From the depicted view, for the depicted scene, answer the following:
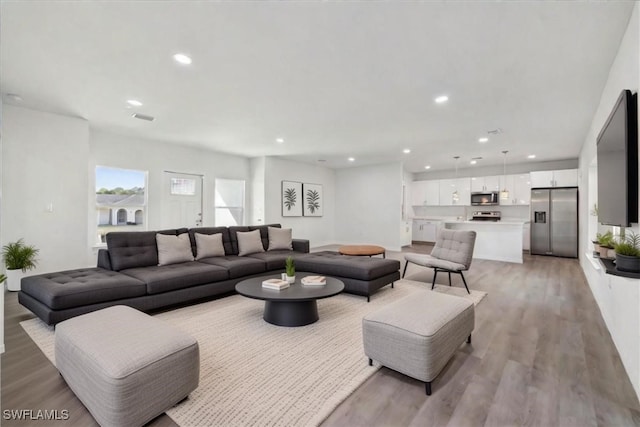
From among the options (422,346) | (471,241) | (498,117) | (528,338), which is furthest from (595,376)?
(498,117)

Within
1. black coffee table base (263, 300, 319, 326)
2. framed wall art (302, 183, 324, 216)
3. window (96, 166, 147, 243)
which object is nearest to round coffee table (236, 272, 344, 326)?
black coffee table base (263, 300, 319, 326)

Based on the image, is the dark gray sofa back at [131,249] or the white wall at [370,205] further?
the white wall at [370,205]

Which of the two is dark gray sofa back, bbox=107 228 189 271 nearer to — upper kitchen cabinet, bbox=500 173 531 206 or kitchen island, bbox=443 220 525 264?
kitchen island, bbox=443 220 525 264

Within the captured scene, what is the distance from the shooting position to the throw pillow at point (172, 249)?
3963mm

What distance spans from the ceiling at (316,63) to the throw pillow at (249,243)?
1848 mm

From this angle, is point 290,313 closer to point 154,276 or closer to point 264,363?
point 264,363

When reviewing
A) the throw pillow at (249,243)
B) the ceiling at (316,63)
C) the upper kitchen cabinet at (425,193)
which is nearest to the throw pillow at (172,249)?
the throw pillow at (249,243)

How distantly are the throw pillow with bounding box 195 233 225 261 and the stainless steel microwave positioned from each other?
782 cm

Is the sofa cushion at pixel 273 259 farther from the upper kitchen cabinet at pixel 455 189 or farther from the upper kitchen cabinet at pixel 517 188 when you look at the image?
the upper kitchen cabinet at pixel 517 188

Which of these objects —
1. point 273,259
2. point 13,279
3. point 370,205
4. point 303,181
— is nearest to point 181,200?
point 13,279

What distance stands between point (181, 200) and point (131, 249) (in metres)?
2.96

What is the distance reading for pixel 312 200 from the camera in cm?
912

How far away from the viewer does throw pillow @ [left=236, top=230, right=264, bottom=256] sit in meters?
4.82

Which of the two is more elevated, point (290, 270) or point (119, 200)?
point (119, 200)
